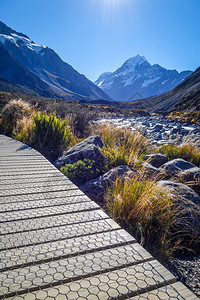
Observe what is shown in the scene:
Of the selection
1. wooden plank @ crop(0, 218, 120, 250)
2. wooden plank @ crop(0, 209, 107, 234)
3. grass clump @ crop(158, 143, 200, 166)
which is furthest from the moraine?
wooden plank @ crop(0, 218, 120, 250)

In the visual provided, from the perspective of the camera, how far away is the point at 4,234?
1.54m

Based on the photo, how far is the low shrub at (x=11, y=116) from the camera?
8148 millimetres

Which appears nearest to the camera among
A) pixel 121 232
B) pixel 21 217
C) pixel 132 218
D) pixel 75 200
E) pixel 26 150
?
pixel 121 232

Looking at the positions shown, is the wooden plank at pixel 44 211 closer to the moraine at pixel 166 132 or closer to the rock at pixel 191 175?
the rock at pixel 191 175

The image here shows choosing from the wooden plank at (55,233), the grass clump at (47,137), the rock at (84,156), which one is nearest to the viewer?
the wooden plank at (55,233)

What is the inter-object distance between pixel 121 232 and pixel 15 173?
6.67ft

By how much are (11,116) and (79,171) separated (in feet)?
18.1

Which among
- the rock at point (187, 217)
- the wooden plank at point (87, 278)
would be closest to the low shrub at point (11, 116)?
the rock at point (187, 217)

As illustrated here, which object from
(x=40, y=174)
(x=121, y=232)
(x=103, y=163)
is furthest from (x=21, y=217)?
(x=103, y=163)

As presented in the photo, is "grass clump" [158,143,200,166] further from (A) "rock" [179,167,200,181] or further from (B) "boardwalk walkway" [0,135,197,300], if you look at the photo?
(B) "boardwalk walkway" [0,135,197,300]

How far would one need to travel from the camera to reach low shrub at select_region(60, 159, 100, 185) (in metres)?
4.28

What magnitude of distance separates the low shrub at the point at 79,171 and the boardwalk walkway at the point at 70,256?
199 cm

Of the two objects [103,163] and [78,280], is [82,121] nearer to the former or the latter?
[103,163]

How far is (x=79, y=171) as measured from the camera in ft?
14.1
